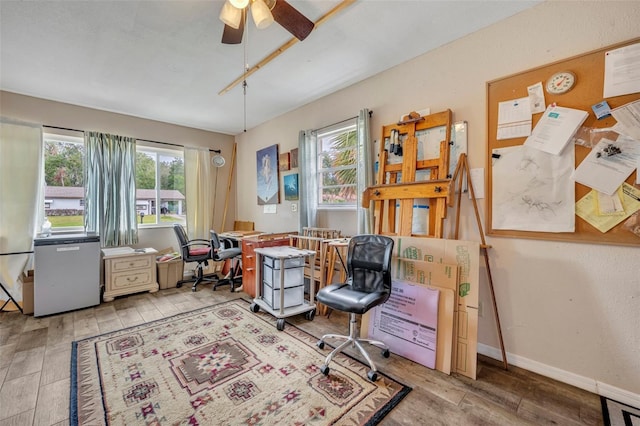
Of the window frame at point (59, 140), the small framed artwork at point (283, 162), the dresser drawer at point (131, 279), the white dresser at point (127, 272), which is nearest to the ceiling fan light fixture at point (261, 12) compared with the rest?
the small framed artwork at point (283, 162)

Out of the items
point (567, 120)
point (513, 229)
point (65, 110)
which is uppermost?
point (65, 110)

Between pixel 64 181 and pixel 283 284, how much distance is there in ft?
12.2

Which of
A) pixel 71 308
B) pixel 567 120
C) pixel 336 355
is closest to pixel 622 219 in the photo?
pixel 567 120

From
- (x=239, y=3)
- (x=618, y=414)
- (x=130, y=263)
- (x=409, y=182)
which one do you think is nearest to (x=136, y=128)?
(x=130, y=263)

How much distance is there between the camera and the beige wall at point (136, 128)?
11.6ft

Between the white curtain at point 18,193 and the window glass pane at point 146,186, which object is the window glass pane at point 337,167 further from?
the white curtain at point 18,193

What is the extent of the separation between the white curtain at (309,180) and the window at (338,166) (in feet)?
0.29

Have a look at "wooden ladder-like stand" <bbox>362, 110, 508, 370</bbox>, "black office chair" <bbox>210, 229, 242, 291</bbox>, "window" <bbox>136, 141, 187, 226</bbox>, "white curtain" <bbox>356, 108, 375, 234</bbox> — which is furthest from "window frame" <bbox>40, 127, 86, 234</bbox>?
"wooden ladder-like stand" <bbox>362, 110, 508, 370</bbox>

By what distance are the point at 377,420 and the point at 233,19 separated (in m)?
2.56

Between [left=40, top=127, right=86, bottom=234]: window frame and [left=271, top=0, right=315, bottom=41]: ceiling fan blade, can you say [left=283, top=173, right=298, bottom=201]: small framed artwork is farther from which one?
[left=40, top=127, right=86, bottom=234]: window frame

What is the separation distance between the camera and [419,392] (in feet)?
5.84

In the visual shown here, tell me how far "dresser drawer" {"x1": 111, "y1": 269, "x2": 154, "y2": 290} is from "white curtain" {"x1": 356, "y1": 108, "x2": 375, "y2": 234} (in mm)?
3226

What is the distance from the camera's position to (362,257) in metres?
2.36

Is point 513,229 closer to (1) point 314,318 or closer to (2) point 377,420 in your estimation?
(2) point 377,420
